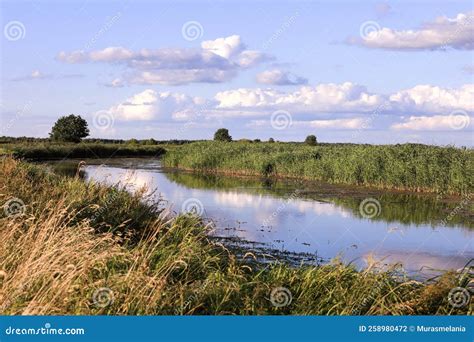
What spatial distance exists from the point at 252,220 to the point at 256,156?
22531mm

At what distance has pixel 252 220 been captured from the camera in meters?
19.9

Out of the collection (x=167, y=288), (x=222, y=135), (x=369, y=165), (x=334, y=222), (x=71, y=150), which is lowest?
(x=334, y=222)

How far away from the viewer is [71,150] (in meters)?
62.6

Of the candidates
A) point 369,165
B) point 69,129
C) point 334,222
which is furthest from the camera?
point 69,129

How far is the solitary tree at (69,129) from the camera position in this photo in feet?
260

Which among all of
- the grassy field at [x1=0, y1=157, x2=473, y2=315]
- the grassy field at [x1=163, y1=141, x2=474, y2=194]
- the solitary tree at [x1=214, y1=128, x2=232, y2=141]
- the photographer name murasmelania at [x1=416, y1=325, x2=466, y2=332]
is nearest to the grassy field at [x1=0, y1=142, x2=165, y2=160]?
the solitary tree at [x1=214, y1=128, x2=232, y2=141]

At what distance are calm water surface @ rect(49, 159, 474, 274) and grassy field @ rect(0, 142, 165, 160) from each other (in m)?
28.1

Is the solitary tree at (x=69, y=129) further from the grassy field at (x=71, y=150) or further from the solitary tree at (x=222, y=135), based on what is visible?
the solitary tree at (x=222, y=135)

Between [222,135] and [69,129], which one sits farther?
[69,129]

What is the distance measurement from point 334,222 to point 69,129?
66159 mm

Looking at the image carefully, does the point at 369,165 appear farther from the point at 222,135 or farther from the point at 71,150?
the point at 222,135

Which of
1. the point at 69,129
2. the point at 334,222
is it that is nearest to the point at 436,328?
the point at 334,222

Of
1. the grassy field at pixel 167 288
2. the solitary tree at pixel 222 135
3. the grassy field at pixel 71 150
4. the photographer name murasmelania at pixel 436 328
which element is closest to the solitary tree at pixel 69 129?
the grassy field at pixel 71 150

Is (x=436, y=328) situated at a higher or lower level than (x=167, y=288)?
lower
